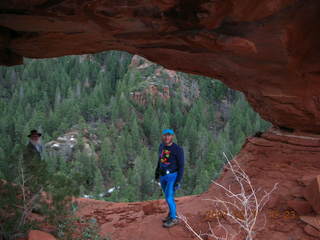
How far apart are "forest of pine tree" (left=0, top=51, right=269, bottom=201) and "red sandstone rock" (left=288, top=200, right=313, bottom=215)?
81.3 feet

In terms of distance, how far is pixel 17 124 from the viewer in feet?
144

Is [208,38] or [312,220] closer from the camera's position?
[312,220]

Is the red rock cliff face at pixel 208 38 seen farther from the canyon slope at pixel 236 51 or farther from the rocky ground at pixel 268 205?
the rocky ground at pixel 268 205

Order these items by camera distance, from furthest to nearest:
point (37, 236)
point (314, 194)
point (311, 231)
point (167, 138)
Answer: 1. point (167, 138)
2. point (314, 194)
3. point (311, 231)
4. point (37, 236)

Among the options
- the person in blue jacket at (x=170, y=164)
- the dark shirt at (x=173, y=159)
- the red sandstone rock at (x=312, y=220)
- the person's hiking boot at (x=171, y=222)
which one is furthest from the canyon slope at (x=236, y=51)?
the dark shirt at (x=173, y=159)

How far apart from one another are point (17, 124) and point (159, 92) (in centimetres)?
2251

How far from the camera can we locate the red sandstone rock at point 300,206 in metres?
4.62

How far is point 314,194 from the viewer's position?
4.44 m

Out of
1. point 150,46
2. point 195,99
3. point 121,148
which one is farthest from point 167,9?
point 195,99

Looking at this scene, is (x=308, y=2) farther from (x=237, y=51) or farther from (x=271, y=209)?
(x=271, y=209)

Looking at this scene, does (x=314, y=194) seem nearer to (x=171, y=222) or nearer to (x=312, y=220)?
(x=312, y=220)

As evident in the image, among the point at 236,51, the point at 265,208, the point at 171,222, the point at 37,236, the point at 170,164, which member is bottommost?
the point at 171,222

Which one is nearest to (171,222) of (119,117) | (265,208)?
(265,208)

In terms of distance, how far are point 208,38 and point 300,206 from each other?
8.82 ft
